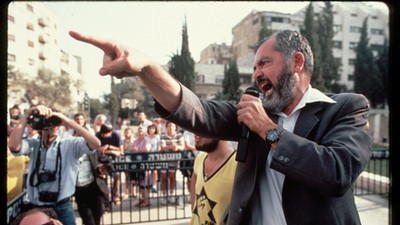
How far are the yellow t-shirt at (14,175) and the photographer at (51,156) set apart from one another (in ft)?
0.31

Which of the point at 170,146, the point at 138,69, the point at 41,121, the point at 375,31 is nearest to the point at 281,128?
the point at 138,69

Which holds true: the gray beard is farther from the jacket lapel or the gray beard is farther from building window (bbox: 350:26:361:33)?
building window (bbox: 350:26:361:33)

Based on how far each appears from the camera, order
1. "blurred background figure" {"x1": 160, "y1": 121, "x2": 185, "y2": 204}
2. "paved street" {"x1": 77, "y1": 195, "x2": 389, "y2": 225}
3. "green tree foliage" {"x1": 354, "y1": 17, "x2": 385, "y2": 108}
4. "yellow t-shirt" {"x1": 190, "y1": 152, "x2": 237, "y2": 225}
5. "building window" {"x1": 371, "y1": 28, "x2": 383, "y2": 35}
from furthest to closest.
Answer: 1. "building window" {"x1": 371, "y1": 28, "x2": 383, "y2": 35}
2. "green tree foliage" {"x1": 354, "y1": 17, "x2": 385, "y2": 108}
3. "blurred background figure" {"x1": 160, "y1": 121, "x2": 185, "y2": 204}
4. "paved street" {"x1": 77, "y1": 195, "x2": 389, "y2": 225}
5. "yellow t-shirt" {"x1": 190, "y1": 152, "x2": 237, "y2": 225}

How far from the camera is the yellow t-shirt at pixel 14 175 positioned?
3.44m

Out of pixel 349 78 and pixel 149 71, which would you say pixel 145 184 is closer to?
pixel 149 71

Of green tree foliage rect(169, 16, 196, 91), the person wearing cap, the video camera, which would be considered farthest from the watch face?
green tree foliage rect(169, 16, 196, 91)

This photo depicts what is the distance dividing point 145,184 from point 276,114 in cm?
492

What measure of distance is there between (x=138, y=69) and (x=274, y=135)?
65cm

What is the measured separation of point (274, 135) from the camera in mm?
1376

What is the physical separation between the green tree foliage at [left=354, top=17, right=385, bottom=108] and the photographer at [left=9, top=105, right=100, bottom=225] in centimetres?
4412

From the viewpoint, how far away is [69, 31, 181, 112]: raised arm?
1.13 m

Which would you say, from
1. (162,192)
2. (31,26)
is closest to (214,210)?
(162,192)

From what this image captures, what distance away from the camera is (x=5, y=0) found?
1.47 meters

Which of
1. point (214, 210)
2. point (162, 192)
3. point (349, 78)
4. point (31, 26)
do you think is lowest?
point (162, 192)
